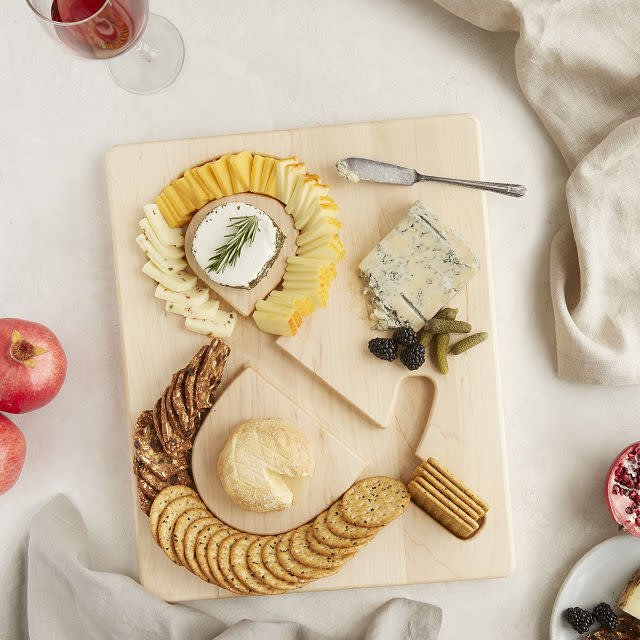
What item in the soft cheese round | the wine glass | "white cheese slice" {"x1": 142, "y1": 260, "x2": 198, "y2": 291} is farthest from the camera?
"white cheese slice" {"x1": 142, "y1": 260, "x2": 198, "y2": 291}

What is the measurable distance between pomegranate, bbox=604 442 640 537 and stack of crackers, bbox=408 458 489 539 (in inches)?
14.0

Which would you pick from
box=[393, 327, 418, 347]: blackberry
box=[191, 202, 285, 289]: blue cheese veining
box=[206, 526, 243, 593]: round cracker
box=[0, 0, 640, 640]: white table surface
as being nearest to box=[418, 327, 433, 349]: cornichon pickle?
box=[393, 327, 418, 347]: blackberry

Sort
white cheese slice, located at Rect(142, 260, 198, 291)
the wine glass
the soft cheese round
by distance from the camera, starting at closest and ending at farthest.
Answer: the wine glass, the soft cheese round, white cheese slice, located at Rect(142, 260, 198, 291)

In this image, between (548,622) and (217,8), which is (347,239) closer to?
(217,8)

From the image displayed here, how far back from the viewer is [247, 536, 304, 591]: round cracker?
6.46 ft

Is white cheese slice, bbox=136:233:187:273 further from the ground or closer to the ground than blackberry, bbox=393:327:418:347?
further from the ground

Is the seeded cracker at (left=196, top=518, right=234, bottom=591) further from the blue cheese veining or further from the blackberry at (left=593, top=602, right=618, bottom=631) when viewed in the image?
the blackberry at (left=593, top=602, right=618, bottom=631)

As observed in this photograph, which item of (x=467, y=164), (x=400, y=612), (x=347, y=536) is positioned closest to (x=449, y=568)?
(x=400, y=612)

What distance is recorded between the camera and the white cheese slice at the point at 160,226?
6.75 ft

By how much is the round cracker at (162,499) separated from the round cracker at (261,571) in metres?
0.24

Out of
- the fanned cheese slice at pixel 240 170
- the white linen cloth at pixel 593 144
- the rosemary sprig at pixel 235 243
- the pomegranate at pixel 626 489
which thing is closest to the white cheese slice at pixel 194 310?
the rosemary sprig at pixel 235 243

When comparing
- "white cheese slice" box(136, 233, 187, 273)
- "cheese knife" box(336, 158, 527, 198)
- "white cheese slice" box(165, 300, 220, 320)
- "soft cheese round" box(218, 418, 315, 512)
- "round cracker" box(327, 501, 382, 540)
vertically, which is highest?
"cheese knife" box(336, 158, 527, 198)

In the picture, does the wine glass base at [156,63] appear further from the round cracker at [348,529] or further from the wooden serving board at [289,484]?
the round cracker at [348,529]

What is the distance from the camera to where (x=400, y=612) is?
2082 mm
